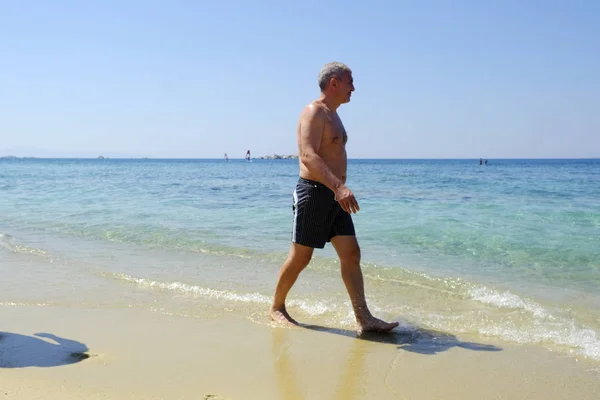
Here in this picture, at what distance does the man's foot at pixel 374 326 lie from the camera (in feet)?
12.8

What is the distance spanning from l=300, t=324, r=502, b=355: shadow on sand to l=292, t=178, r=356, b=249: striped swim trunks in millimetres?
628

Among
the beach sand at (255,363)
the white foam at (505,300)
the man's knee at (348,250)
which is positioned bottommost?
the beach sand at (255,363)

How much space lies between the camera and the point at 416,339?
3.82 meters

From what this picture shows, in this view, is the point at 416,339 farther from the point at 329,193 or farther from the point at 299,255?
the point at 329,193

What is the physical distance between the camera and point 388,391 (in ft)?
9.40

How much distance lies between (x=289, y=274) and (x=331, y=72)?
58.8 inches

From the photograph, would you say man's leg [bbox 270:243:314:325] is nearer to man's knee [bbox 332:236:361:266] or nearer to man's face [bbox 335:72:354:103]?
man's knee [bbox 332:236:361:266]

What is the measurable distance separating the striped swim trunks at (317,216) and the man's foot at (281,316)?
1.83ft

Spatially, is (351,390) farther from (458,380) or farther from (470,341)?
(470,341)

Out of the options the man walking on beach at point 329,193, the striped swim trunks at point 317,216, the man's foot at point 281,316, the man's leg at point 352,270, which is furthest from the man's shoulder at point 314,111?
the man's foot at point 281,316

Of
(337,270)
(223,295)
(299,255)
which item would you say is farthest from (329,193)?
(337,270)

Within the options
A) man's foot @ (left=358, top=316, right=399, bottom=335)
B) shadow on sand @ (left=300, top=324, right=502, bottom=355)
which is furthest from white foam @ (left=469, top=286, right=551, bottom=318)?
man's foot @ (left=358, top=316, right=399, bottom=335)

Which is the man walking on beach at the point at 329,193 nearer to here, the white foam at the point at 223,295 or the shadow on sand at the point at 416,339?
the shadow on sand at the point at 416,339

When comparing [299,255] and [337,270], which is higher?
[299,255]
